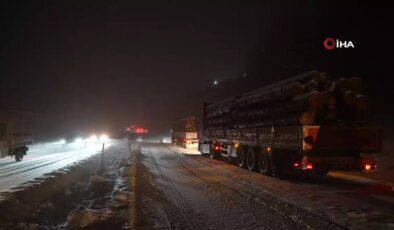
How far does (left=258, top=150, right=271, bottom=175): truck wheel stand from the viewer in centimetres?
2083

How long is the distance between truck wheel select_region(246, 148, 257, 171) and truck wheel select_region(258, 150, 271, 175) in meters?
0.68

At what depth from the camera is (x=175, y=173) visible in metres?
21.8

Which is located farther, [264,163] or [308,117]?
[264,163]

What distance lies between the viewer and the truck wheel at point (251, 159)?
901 inches

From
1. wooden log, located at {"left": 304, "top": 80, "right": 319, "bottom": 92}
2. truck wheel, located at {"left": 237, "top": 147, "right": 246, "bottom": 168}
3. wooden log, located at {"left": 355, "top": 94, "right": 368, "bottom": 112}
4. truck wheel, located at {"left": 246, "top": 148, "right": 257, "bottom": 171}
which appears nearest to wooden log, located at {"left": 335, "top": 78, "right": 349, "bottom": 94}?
wooden log, located at {"left": 355, "top": 94, "right": 368, "bottom": 112}

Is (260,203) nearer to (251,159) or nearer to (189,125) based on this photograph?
(251,159)

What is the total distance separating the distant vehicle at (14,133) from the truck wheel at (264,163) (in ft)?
46.7

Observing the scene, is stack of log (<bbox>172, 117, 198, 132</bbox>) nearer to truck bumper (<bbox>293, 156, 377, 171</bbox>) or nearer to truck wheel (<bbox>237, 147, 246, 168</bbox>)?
truck wheel (<bbox>237, 147, 246, 168</bbox>)

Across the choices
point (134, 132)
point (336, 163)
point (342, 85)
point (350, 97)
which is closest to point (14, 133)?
point (336, 163)

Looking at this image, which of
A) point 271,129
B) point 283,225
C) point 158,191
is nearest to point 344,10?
point 271,129

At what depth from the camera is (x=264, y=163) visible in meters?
21.4

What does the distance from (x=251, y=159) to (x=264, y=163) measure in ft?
6.90

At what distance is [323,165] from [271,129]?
3463 millimetres
